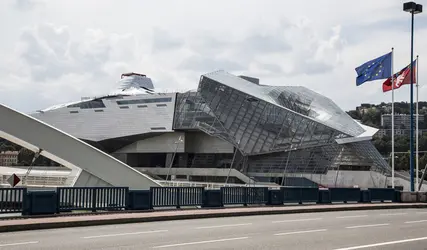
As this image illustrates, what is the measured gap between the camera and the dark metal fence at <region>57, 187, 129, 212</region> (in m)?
20.9

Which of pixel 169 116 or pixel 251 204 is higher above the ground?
pixel 169 116

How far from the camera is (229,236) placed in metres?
14.9

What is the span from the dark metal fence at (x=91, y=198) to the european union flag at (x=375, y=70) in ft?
58.9

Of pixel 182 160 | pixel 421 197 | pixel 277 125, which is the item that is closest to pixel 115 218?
pixel 421 197

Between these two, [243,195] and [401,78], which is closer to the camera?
[243,195]

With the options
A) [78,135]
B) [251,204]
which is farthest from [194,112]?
[251,204]

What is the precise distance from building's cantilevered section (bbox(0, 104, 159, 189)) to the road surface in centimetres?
1369

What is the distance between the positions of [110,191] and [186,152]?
3151 inches

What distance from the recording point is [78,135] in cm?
10681

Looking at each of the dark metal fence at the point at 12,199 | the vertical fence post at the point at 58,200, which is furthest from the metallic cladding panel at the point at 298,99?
the dark metal fence at the point at 12,199

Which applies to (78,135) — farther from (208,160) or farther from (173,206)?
(173,206)

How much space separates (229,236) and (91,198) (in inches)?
341

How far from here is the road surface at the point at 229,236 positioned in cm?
1282

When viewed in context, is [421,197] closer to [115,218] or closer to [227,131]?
[115,218]
